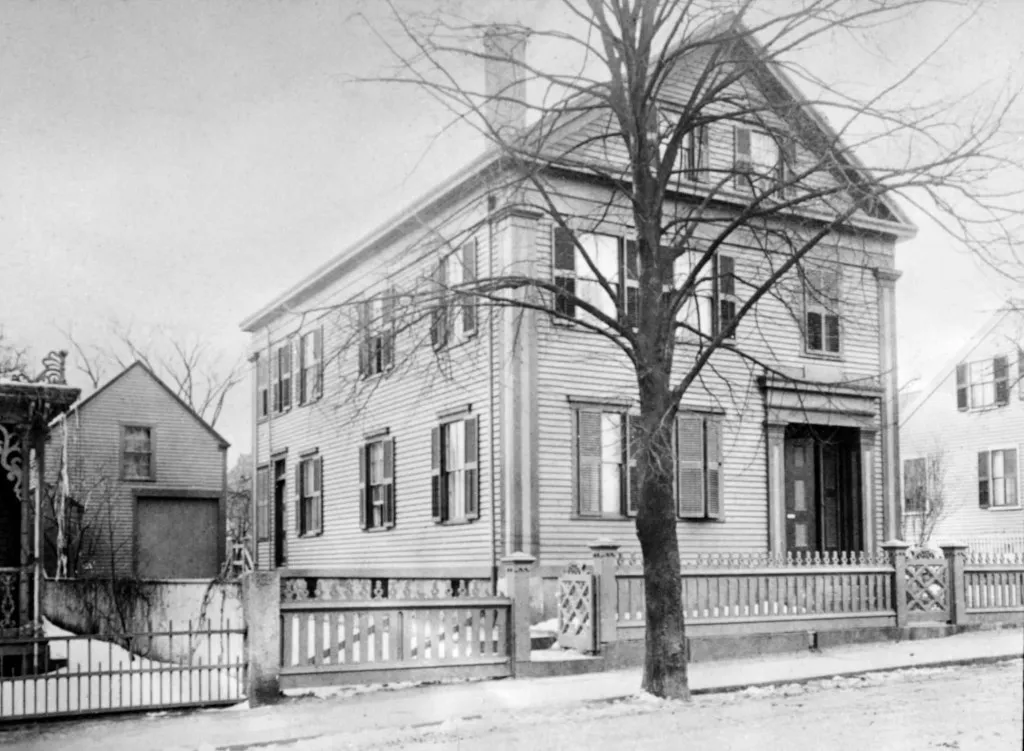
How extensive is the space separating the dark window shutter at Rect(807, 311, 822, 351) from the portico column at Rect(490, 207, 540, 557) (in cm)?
617

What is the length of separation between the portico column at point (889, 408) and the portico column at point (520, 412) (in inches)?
299

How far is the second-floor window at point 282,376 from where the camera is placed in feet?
94.0

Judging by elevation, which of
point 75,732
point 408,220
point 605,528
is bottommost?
point 75,732

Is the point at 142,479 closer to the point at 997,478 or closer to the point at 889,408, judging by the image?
the point at 889,408

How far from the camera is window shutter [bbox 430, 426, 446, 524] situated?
20.9 m

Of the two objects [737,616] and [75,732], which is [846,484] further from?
[75,732]

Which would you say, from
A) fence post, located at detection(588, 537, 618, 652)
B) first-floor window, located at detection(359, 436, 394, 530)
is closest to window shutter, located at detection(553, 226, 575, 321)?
fence post, located at detection(588, 537, 618, 652)

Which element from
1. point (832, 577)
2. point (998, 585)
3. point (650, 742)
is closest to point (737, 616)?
point (832, 577)

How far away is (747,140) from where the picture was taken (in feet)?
72.5

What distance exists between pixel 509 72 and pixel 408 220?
3.81 metres

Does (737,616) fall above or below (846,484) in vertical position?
below

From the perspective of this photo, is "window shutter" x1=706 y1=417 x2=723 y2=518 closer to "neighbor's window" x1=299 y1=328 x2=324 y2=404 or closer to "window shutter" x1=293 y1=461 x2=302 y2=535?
"neighbor's window" x1=299 y1=328 x2=324 y2=404

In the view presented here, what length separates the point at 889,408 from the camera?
23.1 meters

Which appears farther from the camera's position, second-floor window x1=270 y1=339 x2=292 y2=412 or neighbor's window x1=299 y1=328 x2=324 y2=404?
second-floor window x1=270 y1=339 x2=292 y2=412
